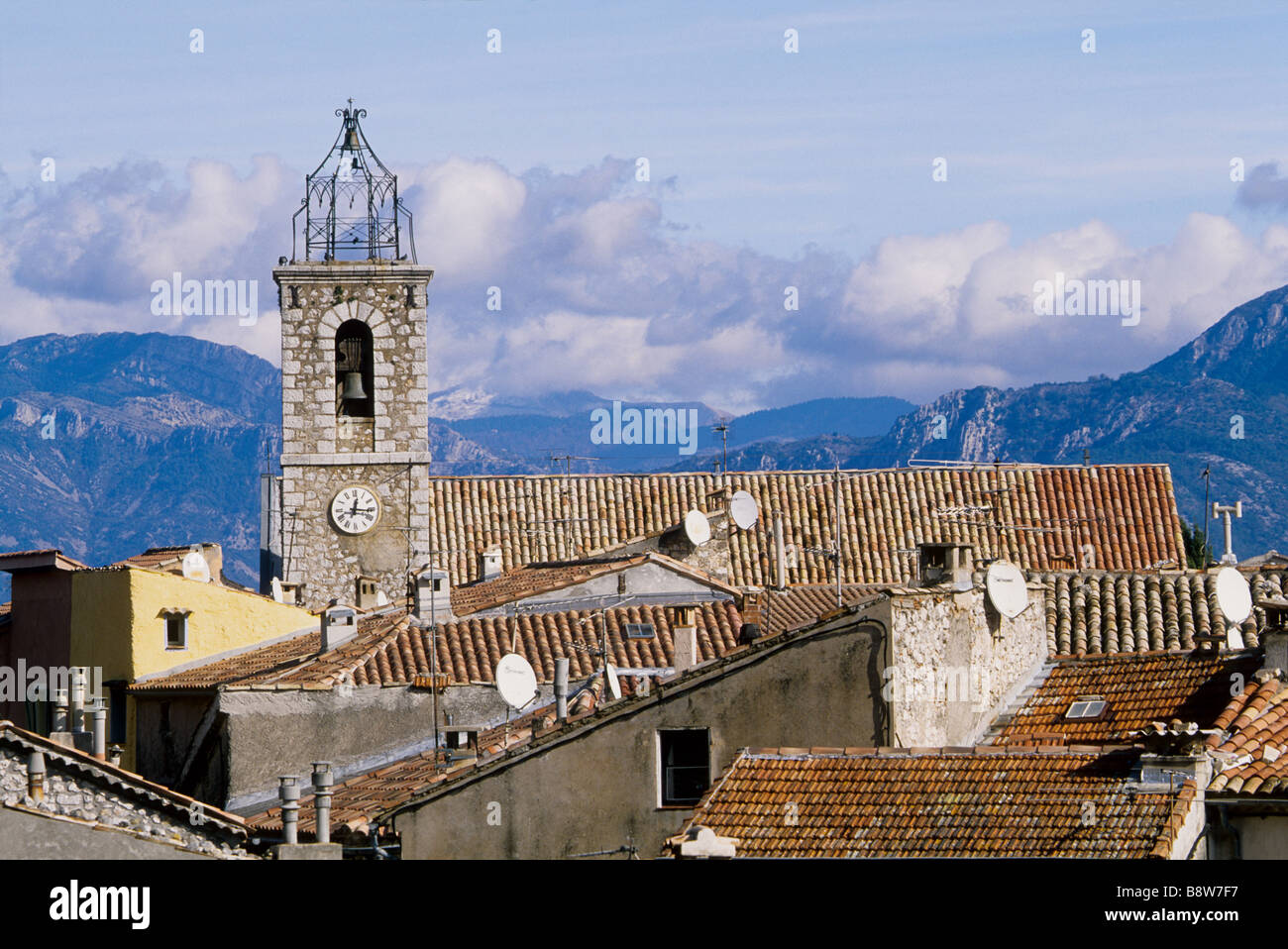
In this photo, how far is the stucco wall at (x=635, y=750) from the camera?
21.8 m

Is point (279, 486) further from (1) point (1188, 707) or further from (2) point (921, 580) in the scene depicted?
(1) point (1188, 707)

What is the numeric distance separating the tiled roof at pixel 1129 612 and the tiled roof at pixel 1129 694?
5847 mm

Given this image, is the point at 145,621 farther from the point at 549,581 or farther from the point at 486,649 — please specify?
the point at 486,649

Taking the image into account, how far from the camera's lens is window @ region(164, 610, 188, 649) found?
36.4m

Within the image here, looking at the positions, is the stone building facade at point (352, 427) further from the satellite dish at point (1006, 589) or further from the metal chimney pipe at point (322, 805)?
the metal chimney pipe at point (322, 805)

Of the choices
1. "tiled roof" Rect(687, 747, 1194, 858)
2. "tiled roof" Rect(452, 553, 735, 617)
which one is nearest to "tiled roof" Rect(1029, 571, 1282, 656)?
"tiled roof" Rect(452, 553, 735, 617)

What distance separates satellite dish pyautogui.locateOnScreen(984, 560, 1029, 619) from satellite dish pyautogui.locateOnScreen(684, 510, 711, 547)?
17.4 metres

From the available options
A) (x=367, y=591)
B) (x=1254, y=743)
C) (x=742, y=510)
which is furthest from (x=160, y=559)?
(x=1254, y=743)

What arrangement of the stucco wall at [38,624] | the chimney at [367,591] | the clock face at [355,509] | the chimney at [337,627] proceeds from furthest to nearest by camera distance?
the clock face at [355,509]
the chimney at [367,591]
the stucco wall at [38,624]
the chimney at [337,627]

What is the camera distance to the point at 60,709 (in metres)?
32.2

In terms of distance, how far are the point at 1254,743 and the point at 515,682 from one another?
8.64 meters

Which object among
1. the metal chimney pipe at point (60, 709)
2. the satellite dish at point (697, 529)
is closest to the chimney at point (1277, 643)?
the metal chimney pipe at point (60, 709)
